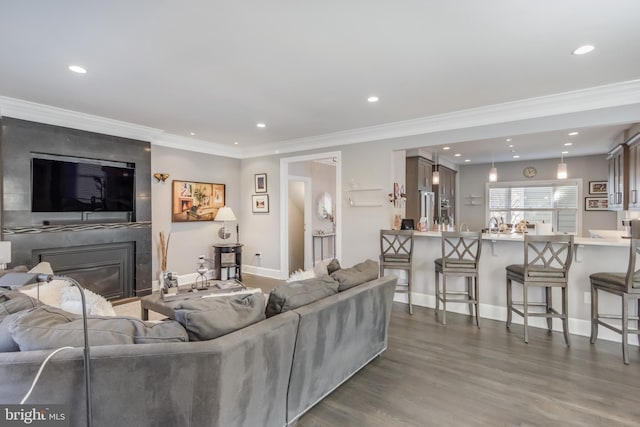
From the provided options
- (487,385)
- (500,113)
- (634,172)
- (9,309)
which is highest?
(500,113)

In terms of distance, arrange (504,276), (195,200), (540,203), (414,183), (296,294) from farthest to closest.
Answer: (540,203) < (414,183) < (195,200) < (504,276) < (296,294)

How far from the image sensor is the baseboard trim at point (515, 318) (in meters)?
3.39

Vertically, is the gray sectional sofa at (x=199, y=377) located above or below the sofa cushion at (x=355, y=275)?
below

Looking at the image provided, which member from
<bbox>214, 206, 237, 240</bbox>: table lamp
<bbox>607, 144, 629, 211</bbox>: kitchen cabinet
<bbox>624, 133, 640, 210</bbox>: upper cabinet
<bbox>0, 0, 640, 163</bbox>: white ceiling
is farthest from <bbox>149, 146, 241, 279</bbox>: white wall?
<bbox>607, 144, 629, 211</bbox>: kitchen cabinet

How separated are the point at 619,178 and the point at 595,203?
2582 millimetres

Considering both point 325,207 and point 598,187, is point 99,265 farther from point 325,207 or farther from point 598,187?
point 598,187

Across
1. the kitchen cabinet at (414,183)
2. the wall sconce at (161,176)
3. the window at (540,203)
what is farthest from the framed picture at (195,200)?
the window at (540,203)

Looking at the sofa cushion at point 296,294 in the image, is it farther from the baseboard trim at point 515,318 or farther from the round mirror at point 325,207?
the round mirror at point 325,207

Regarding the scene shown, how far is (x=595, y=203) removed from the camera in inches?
283

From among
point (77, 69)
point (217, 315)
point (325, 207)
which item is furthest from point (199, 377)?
point (325, 207)

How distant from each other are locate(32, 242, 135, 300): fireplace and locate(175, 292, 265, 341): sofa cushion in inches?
143

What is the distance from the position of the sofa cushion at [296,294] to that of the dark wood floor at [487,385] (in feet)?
2.49

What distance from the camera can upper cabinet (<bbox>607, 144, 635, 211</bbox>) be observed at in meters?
4.71

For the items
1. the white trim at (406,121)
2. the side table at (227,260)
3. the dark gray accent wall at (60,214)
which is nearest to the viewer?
the white trim at (406,121)
